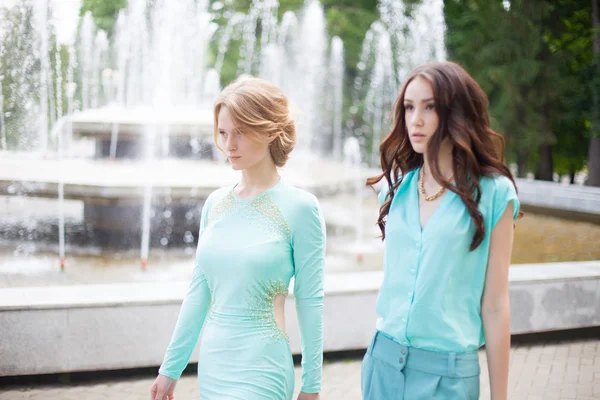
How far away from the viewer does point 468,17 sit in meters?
25.2

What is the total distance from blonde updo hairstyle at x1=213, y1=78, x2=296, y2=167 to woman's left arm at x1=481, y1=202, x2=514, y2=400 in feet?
2.53

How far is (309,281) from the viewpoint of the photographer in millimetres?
2248

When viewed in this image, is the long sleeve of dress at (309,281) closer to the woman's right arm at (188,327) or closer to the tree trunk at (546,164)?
the woman's right arm at (188,327)

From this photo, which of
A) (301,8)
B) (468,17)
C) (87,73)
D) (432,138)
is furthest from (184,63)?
(432,138)

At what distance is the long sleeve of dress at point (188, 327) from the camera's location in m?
2.34

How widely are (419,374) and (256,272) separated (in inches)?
23.4

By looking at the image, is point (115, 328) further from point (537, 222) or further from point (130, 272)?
point (537, 222)

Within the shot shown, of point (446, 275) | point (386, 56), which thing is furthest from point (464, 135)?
point (386, 56)

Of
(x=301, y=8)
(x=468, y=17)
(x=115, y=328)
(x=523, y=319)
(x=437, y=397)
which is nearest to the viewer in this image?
(x=437, y=397)

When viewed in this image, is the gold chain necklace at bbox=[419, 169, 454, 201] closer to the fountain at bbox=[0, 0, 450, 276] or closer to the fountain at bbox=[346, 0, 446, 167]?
the fountain at bbox=[0, 0, 450, 276]

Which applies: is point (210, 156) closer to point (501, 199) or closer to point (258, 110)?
point (258, 110)

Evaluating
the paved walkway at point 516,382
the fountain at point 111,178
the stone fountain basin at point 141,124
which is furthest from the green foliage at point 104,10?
the paved walkway at point 516,382

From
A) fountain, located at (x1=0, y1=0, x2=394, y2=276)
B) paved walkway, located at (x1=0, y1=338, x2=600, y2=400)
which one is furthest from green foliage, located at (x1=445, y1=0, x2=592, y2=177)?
paved walkway, located at (x1=0, y1=338, x2=600, y2=400)

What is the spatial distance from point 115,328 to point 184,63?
23.3 meters
